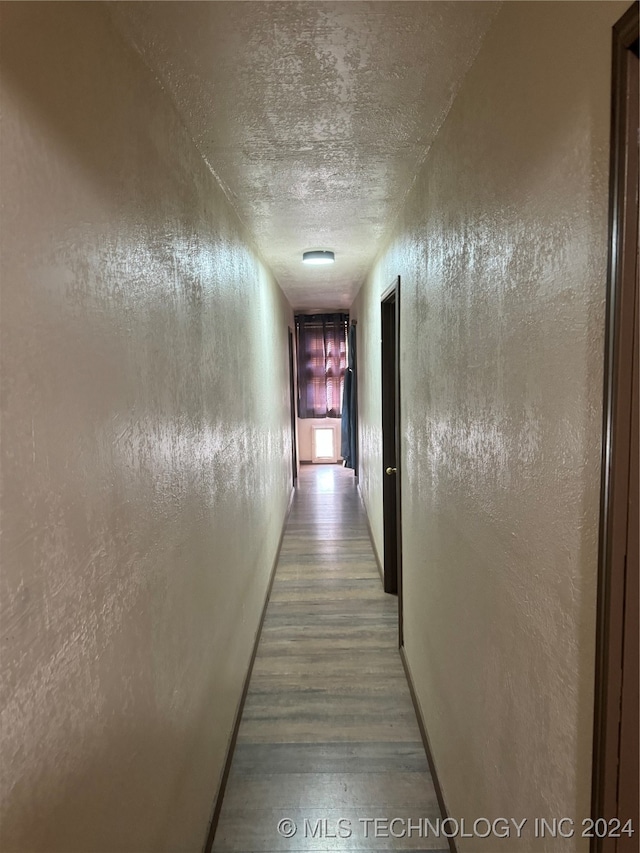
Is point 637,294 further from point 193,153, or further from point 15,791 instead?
point 193,153

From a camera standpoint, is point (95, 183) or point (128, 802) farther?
point (128, 802)

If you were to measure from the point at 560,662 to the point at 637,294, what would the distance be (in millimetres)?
671

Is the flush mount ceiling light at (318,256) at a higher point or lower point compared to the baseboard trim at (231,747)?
higher

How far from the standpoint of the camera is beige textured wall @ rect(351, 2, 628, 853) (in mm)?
856

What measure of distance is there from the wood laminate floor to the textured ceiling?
2.47 meters

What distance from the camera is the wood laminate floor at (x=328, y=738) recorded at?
187 centimetres

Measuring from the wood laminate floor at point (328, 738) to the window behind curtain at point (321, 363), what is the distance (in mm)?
4798

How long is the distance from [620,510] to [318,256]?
335 cm

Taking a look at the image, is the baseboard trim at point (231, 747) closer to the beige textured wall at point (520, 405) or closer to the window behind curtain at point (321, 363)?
the beige textured wall at point (520, 405)

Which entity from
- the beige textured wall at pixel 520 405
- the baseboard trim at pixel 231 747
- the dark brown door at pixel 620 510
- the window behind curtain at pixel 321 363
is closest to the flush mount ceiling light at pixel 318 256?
the beige textured wall at pixel 520 405

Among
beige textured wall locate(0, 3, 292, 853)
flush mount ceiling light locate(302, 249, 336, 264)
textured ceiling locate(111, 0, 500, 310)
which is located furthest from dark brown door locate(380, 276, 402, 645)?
beige textured wall locate(0, 3, 292, 853)

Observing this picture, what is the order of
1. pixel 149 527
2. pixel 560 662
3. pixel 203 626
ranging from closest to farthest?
pixel 560 662, pixel 149 527, pixel 203 626

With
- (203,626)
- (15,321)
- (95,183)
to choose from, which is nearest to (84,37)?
(95,183)

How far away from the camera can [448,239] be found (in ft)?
5.59
